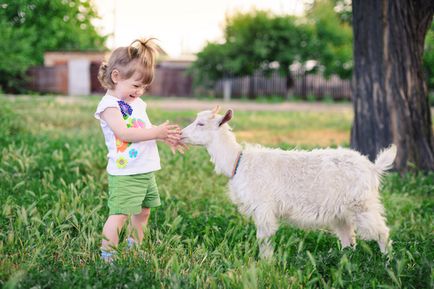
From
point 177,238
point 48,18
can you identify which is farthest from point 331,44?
point 177,238

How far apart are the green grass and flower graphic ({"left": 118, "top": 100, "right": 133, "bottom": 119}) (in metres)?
0.90

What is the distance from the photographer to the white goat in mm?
4582

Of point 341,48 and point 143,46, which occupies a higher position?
point 341,48

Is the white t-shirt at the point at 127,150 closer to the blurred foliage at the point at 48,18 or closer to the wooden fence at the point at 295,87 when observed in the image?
the blurred foliage at the point at 48,18

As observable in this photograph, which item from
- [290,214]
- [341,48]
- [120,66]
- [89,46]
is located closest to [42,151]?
[120,66]

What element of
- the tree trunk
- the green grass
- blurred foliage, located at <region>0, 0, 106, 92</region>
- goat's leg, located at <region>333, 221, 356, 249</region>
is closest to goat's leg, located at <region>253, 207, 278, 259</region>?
the green grass

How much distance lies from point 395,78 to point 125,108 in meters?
Result: 5.06

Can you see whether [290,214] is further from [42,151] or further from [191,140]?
[42,151]

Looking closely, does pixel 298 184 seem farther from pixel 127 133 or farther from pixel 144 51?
pixel 144 51

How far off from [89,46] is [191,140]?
44193 mm

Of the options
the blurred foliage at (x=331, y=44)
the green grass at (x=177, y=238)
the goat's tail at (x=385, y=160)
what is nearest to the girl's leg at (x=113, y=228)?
the green grass at (x=177, y=238)

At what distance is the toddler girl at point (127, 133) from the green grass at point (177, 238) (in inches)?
11.1

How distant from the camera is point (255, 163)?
478cm

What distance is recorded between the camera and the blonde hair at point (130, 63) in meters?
4.43
